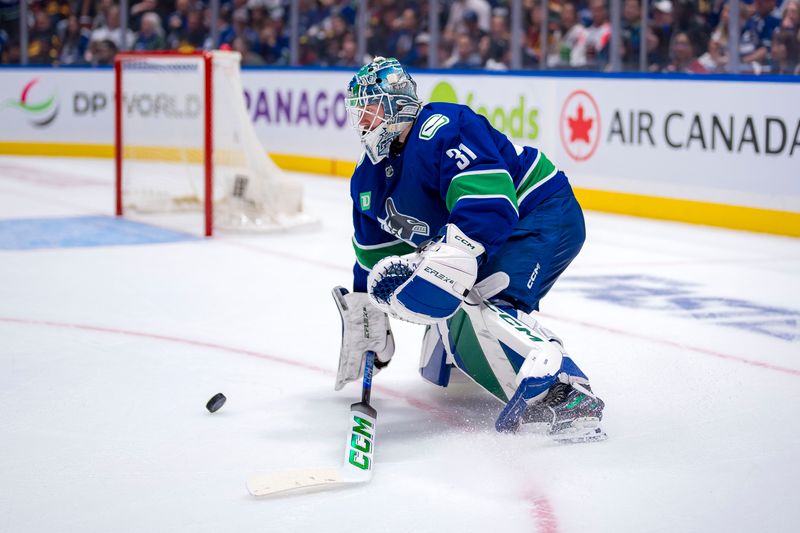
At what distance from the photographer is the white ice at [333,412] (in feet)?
7.62

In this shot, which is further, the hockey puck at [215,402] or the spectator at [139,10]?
the spectator at [139,10]

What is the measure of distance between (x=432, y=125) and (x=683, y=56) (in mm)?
4983

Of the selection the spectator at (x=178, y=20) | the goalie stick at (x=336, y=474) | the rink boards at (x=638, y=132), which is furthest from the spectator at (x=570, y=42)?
the goalie stick at (x=336, y=474)

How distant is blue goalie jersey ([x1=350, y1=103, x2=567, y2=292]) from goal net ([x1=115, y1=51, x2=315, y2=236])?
3538 millimetres

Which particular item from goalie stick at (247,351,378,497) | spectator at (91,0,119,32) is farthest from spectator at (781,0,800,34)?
spectator at (91,0,119,32)

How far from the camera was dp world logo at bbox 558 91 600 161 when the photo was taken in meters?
7.76

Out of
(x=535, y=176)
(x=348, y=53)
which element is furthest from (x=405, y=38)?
(x=535, y=176)

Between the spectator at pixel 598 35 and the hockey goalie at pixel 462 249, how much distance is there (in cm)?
508

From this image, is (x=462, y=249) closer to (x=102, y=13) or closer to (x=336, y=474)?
(x=336, y=474)

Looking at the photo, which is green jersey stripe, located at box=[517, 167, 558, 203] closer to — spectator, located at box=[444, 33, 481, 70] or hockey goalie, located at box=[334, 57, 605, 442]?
hockey goalie, located at box=[334, 57, 605, 442]

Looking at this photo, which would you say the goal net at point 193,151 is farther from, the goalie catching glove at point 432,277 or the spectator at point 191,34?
the goalie catching glove at point 432,277

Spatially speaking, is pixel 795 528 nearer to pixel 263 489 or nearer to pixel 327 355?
pixel 263 489

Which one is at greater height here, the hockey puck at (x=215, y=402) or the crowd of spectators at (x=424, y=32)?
the crowd of spectators at (x=424, y=32)

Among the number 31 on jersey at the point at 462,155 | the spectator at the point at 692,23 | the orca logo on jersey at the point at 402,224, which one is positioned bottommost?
the orca logo on jersey at the point at 402,224
